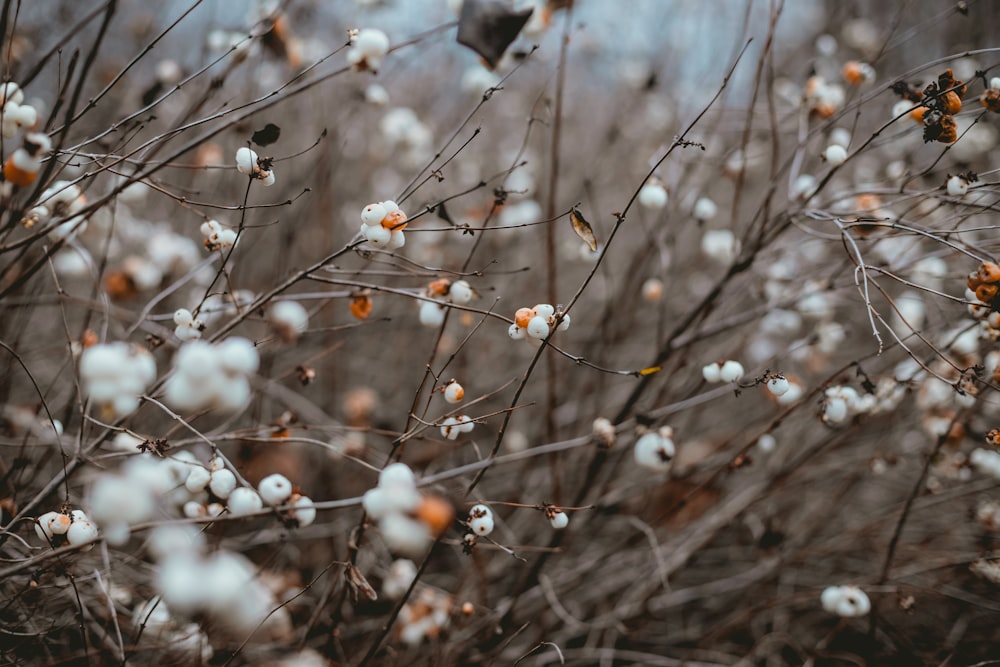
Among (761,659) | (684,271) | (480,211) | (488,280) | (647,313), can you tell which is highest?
(480,211)

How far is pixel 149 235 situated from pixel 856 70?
203 cm

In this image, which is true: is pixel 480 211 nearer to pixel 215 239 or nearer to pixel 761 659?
pixel 215 239

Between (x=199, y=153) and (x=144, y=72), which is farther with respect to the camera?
(x=144, y=72)

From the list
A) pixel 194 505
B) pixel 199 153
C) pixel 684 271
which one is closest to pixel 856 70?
pixel 684 271

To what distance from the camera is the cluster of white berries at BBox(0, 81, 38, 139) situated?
841 millimetres

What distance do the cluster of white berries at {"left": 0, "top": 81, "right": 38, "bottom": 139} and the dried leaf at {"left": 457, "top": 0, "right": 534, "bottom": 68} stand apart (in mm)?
696

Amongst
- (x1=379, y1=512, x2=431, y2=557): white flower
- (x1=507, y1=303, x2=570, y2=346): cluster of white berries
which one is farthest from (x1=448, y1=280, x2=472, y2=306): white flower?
(x1=379, y1=512, x2=431, y2=557): white flower

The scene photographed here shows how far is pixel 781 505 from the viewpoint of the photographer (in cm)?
201

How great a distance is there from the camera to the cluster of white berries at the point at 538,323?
901mm

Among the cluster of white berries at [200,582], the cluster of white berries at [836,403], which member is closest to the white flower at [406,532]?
the cluster of white berries at [200,582]

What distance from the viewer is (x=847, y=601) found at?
1.24 metres

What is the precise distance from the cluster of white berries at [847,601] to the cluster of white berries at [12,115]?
5.14 feet

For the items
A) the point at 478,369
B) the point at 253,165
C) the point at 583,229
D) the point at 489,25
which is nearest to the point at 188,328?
the point at 253,165

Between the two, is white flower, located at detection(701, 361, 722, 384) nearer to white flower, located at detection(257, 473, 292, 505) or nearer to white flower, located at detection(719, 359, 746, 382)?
white flower, located at detection(719, 359, 746, 382)
